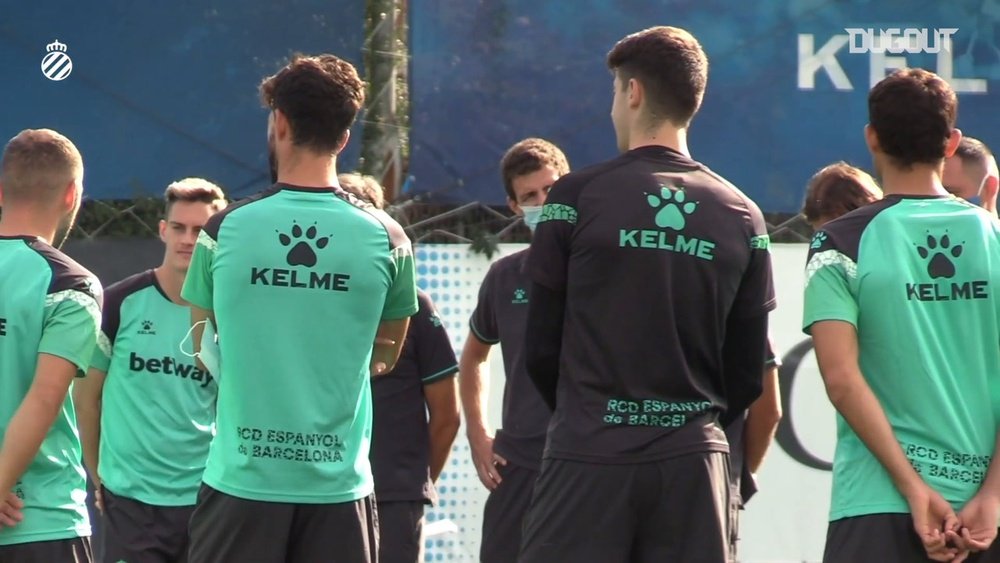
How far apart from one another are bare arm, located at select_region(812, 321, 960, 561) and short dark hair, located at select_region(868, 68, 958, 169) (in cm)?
47

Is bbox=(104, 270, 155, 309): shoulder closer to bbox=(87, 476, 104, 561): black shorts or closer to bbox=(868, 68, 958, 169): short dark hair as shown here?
bbox=(87, 476, 104, 561): black shorts

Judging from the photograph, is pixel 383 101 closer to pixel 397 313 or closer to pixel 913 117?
pixel 397 313

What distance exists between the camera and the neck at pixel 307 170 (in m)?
3.79

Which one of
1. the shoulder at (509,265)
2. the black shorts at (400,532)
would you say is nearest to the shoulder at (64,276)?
the black shorts at (400,532)

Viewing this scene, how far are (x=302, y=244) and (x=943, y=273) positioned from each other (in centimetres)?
157

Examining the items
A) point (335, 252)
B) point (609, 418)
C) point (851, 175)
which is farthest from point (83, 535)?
point (851, 175)

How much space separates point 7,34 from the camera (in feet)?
22.2

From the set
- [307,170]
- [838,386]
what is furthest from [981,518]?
[307,170]

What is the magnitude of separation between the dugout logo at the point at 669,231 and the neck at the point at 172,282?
97.7 inches

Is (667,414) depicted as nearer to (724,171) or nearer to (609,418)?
(609,418)

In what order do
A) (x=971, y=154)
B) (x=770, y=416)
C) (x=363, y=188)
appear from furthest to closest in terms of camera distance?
(x=363, y=188)
(x=770, y=416)
(x=971, y=154)

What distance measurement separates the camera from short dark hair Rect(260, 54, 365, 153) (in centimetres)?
378

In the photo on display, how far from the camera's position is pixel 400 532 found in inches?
209

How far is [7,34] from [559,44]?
8.32 feet
